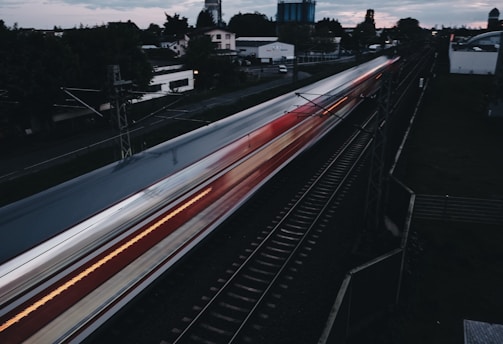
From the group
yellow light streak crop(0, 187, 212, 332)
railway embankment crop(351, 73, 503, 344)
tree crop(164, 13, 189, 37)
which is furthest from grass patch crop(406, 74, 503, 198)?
tree crop(164, 13, 189, 37)

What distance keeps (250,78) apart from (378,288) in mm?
57547

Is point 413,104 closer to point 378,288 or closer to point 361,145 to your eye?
point 361,145

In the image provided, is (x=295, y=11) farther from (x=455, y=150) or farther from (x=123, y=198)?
(x=123, y=198)

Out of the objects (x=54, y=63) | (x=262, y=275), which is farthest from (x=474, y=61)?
(x=262, y=275)

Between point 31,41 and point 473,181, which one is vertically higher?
point 31,41

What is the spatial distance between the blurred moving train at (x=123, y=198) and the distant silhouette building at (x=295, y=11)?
159 metres

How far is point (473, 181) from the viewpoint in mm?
23328

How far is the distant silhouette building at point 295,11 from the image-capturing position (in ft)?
557

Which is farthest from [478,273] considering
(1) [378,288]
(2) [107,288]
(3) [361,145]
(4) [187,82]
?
(4) [187,82]

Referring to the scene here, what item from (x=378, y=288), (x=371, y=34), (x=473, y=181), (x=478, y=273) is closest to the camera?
(x=378, y=288)

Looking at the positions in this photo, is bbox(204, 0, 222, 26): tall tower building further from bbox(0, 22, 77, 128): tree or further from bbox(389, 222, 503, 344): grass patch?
bbox(389, 222, 503, 344): grass patch

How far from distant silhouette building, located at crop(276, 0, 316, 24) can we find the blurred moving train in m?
159

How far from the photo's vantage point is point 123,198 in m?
12.4

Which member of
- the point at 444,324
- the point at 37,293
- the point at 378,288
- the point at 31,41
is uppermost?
the point at 31,41
